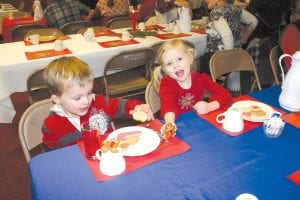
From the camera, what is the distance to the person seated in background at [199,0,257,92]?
2.91 metres

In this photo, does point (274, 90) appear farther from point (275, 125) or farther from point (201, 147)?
point (201, 147)

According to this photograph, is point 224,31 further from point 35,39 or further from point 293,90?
point 35,39

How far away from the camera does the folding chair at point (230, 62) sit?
7.41 feet

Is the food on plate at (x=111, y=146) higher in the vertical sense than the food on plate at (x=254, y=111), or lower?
higher

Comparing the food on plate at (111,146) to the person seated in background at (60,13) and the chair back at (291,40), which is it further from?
the person seated in background at (60,13)

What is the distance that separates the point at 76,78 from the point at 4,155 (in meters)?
1.63

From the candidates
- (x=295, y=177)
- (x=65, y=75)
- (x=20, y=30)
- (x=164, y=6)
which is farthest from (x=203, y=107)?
(x=20, y=30)

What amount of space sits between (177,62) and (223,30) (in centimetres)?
138

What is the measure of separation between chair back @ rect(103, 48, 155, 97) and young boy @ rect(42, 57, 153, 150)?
1.05 metres

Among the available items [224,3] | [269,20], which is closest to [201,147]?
[224,3]

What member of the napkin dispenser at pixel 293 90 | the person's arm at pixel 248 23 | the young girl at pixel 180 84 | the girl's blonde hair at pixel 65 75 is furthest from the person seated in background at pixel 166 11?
the girl's blonde hair at pixel 65 75

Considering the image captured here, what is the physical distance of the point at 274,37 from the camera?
392cm

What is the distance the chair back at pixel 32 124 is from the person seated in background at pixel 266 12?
3.00 metres

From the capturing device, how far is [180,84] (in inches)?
72.3
